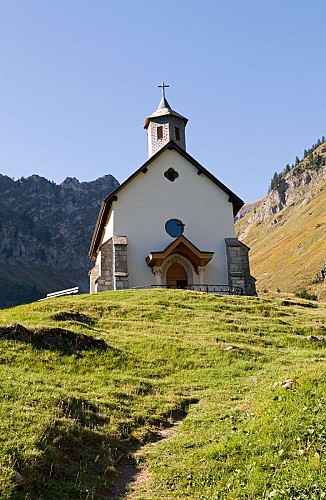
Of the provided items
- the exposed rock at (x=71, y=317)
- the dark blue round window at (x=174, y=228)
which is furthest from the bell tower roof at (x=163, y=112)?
the exposed rock at (x=71, y=317)

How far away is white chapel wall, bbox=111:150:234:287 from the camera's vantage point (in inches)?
1304

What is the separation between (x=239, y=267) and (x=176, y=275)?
165 inches

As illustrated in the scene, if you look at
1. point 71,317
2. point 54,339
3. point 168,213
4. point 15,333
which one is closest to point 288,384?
point 54,339

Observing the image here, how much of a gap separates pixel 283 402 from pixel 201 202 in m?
25.8

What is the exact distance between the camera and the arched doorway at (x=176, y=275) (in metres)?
33.5

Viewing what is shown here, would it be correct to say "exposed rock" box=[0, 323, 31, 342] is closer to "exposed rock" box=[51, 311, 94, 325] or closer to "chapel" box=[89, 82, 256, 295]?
"exposed rock" box=[51, 311, 94, 325]

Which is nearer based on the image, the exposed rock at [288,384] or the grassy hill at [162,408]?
the grassy hill at [162,408]

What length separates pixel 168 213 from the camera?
33.9 metres

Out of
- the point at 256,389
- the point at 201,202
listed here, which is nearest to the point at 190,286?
the point at 201,202

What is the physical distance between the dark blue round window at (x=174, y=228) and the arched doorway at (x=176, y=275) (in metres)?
1.99

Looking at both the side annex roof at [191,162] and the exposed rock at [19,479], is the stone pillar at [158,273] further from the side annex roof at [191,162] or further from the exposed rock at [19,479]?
the exposed rock at [19,479]

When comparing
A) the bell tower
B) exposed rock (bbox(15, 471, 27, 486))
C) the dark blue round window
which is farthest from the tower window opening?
exposed rock (bbox(15, 471, 27, 486))

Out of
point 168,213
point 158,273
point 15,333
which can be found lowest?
Result: point 15,333

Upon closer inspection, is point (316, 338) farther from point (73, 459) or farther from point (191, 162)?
point (191, 162)
